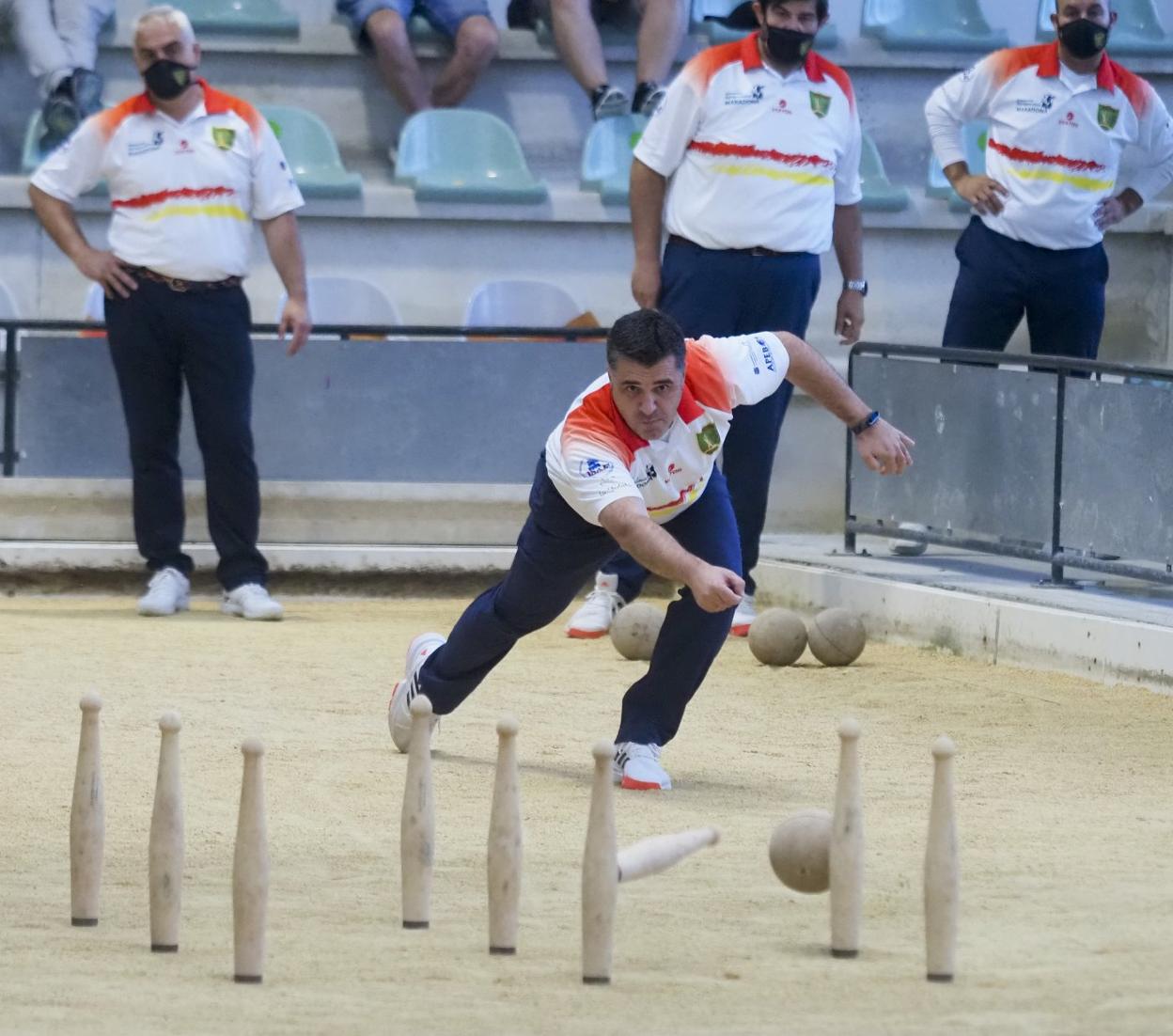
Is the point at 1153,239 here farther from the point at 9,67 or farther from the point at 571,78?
the point at 9,67

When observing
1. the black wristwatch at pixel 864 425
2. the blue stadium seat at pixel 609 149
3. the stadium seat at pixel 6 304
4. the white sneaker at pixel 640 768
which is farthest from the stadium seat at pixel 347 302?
the white sneaker at pixel 640 768

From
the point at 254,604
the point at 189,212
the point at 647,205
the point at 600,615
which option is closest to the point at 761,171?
the point at 647,205

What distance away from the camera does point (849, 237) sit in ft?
31.5

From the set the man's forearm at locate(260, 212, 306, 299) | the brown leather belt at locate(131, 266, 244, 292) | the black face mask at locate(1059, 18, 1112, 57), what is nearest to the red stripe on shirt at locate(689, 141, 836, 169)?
the black face mask at locate(1059, 18, 1112, 57)

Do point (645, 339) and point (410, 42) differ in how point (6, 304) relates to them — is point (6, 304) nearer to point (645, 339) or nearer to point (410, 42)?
point (410, 42)

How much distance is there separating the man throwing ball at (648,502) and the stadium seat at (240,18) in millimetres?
7148

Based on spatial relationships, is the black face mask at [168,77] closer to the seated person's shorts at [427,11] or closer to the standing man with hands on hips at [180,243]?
the standing man with hands on hips at [180,243]

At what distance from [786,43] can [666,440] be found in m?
3.27

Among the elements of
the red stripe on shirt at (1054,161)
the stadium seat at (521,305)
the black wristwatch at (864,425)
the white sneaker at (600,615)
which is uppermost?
the red stripe on shirt at (1054,161)

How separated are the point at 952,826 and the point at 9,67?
989 centimetres

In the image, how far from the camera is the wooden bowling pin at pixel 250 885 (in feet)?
14.3

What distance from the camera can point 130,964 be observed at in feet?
14.9

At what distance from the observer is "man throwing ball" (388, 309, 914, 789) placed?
610cm

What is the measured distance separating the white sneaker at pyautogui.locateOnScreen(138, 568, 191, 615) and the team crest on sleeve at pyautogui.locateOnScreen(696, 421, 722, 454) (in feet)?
13.8
